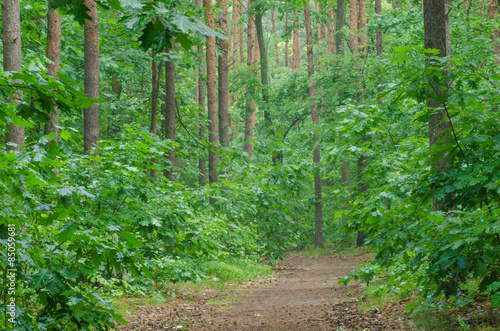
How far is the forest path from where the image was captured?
6.21 m

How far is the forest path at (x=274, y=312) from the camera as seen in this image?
6211mm

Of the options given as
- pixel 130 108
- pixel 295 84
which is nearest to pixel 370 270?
pixel 130 108

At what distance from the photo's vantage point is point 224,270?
11.7m

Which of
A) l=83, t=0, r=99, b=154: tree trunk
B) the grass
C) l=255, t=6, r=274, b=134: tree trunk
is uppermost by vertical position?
l=255, t=6, r=274, b=134: tree trunk

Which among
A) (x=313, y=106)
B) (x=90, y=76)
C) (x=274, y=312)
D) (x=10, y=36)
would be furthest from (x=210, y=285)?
(x=313, y=106)

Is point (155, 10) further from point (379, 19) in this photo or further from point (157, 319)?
point (379, 19)

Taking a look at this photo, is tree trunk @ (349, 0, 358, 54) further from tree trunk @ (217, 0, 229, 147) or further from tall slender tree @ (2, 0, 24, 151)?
tall slender tree @ (2, 0, 24, 151)

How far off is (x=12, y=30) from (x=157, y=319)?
5.65 m

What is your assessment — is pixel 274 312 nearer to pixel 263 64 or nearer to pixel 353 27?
pixel 353 27

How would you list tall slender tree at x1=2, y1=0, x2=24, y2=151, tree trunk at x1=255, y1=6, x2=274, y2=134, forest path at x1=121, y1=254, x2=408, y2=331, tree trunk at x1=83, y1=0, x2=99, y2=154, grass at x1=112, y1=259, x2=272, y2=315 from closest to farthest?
forest path at x1=121, y1=254, x2=408, y2=331 < tall slender tree at x1=2, y1=0, x2=24, y2=151 < grass at x1=112, y1=259, x2=272, y2=315 < tree trunk at x1=83, y1=0, x2=99, y2=154 < tree trunk at x1=255, y1=6, x2=274, y2=134

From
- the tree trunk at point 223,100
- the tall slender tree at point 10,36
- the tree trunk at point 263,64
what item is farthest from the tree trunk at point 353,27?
the tall slender tree at point 10,36

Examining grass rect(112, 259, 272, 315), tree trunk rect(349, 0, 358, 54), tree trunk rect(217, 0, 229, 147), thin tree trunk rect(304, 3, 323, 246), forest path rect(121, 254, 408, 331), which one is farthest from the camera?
thin tree trunk rect(304, 3, 323, 246)

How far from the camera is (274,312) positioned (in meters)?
7.56

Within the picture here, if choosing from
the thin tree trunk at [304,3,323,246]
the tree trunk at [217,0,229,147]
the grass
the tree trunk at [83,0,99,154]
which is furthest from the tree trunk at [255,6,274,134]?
the tree trunk at [83,0,99,154]
